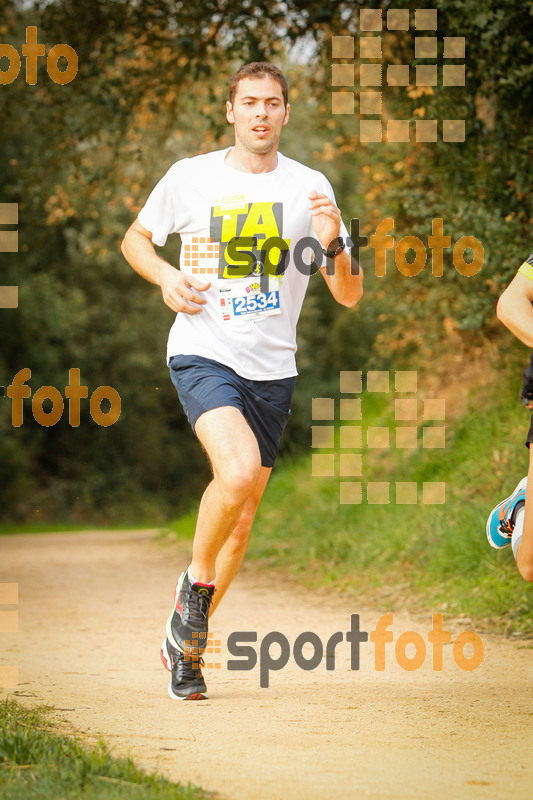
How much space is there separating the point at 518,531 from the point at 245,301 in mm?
1608

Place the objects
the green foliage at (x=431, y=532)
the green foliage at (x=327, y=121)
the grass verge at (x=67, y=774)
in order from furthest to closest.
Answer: the green foliage at (x=327, y=121)
the green foliage at (x=431, y=532)
the grass verge at (x=67, y=774)

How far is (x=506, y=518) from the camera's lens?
4.71m

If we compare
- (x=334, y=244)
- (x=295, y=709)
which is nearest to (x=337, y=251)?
(x=334, y=244)

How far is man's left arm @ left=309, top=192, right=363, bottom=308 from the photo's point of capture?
4266 millimetres

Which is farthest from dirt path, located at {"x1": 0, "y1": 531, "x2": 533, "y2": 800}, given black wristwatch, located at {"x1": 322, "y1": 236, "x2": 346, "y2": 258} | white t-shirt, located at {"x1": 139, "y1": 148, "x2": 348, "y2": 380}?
black wristwatch, located at {"x1": 322, "y1": 236, "x2": 346, "y2": 258}

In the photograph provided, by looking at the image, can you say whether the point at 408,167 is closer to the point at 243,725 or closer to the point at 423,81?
the point at 423,81

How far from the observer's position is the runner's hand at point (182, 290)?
4.25 m

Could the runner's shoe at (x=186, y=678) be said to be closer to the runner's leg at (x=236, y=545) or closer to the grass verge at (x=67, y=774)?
the runner's leg at (x=236, y=545)

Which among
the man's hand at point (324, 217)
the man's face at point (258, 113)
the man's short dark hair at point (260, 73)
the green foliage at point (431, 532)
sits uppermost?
the man's short dark hair at point (260, 73)

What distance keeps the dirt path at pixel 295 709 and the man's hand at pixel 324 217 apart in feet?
6.61

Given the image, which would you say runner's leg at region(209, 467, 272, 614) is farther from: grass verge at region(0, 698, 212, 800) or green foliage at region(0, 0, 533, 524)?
green foliage at region(0, 0, 533, 524)

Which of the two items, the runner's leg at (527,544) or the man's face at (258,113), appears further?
the man's face at (258,113)

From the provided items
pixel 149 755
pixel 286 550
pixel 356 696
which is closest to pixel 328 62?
pixel 286 550

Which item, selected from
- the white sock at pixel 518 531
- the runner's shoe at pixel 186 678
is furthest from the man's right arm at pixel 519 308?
the runner's shoe at pixel 186 678
